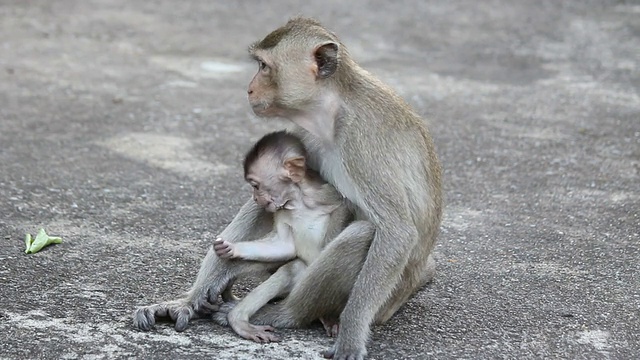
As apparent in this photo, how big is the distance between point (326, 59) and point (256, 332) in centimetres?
120

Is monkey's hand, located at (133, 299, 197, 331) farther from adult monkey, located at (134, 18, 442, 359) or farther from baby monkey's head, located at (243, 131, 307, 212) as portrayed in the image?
baby monkey's head, located at (243, 131, 307, 212)

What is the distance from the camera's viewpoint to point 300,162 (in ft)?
15.2

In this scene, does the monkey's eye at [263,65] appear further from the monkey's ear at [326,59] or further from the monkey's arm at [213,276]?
the monkey's arm at [213,276]

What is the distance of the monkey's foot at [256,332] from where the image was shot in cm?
451

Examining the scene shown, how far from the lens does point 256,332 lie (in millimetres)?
4543

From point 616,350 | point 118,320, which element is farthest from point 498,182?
point 118,320

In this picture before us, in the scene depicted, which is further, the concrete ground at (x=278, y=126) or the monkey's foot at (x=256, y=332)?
the concrete ground at (x=278, y=126)

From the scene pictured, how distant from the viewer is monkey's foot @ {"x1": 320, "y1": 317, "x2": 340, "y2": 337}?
461 centimetres

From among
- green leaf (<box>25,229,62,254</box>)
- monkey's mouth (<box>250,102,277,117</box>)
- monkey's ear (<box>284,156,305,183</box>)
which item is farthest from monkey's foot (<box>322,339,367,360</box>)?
green leaf (<box>25,229,62,254</box>)

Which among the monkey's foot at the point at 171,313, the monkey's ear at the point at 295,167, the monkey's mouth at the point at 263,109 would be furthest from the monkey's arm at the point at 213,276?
the monkey's mouth at the point at 263,109

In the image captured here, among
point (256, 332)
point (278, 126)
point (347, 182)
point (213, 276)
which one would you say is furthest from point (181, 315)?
point (278, 126)

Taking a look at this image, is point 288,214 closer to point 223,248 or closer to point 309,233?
point 309,233

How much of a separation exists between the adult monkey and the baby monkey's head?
109 millimetres

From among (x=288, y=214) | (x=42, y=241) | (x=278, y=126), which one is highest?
(x=288, y=214)
